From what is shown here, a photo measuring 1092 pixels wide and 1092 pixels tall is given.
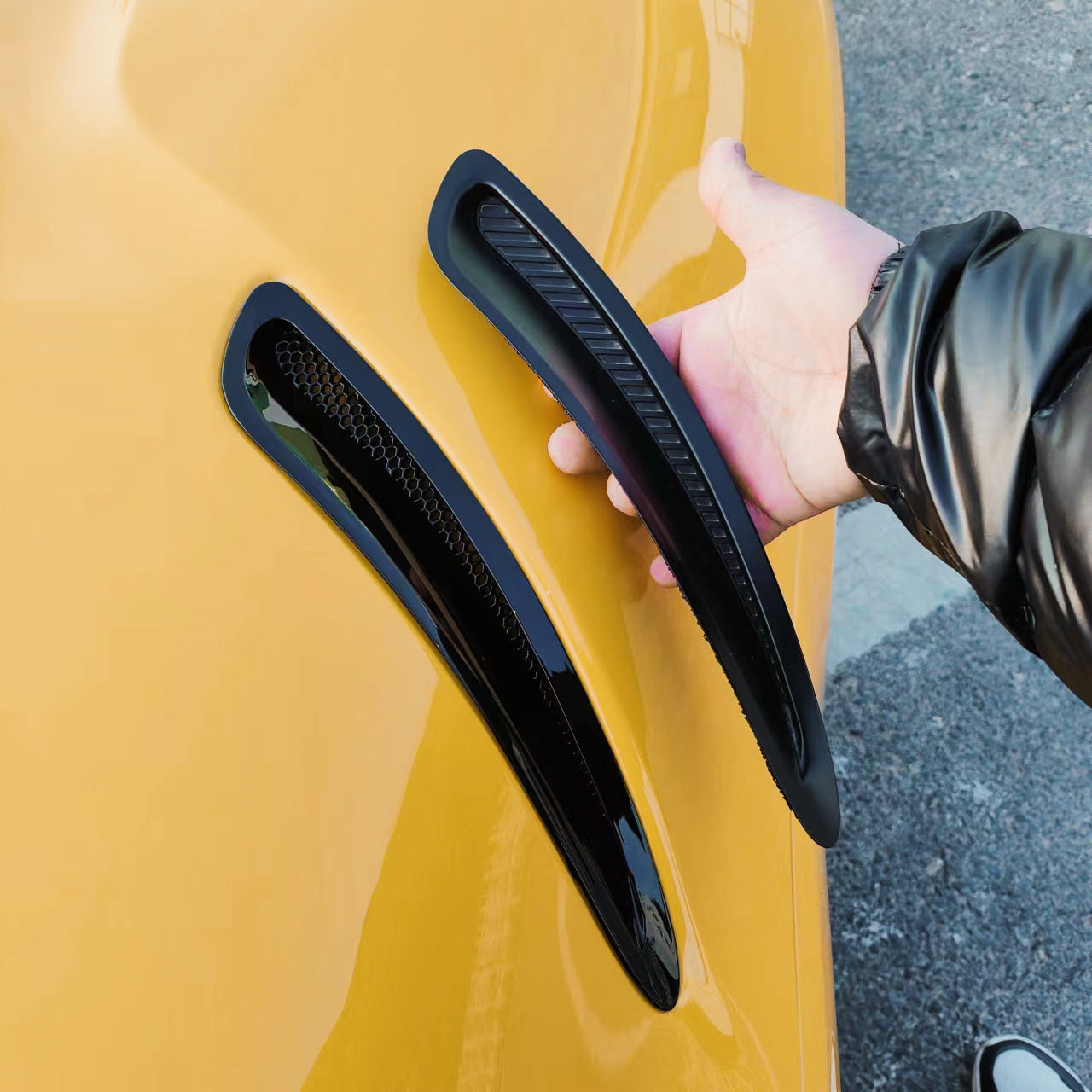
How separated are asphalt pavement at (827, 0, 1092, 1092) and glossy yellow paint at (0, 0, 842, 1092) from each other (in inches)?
26.6

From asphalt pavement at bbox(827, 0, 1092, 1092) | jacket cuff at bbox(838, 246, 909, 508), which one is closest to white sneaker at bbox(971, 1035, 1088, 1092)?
asphalt pavement at bbox(827, 0, 1092, 1092)

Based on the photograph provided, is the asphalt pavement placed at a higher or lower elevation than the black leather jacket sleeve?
lower

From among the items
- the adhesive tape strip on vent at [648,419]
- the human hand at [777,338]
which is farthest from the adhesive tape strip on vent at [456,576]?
the human hand at [777,338]

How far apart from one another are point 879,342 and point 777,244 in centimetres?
20

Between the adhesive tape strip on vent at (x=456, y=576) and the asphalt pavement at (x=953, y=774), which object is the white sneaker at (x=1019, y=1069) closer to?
the asphalt pavement at (x=953, y=774)

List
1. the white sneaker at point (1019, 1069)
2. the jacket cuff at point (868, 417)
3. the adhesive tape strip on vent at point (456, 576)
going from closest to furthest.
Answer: the adhesive tape strip on vent at point (456, 576) → the jacket cuff at point (868, 417) → the white sneaker at point (1019, 1069)

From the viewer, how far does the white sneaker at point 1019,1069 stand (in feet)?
4.63

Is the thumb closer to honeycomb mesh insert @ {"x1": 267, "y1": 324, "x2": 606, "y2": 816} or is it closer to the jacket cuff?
the jacket cuff

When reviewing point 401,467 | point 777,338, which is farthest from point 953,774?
point 401,467

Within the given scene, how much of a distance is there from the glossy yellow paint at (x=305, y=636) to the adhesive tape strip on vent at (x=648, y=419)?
4cm

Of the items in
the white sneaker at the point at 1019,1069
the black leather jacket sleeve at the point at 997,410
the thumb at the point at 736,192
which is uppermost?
the thumb at the point at 736,192

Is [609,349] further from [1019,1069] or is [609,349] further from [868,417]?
[1019,1069]

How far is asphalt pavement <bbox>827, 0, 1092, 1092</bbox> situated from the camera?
1510 mm

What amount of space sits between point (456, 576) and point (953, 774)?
117 cm
